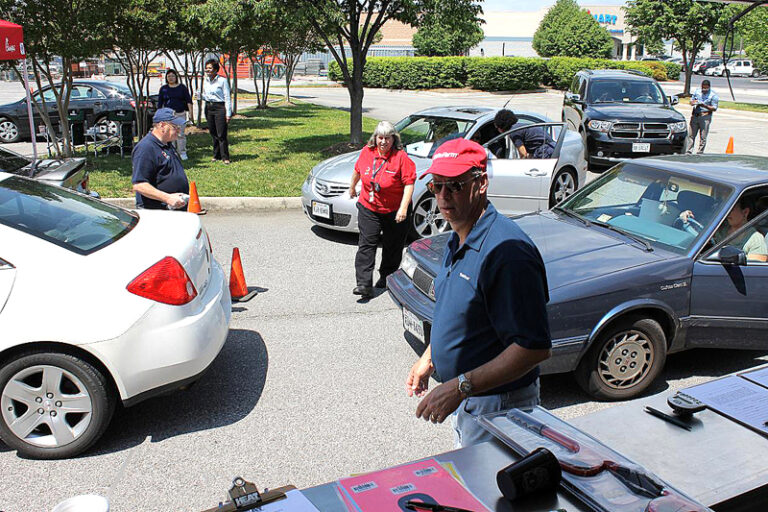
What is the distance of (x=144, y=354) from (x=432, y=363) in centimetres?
198

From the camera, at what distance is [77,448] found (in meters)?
3.90

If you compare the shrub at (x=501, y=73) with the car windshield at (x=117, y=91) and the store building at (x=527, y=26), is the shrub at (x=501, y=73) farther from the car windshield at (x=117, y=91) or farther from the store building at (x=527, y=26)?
the store building at (x=527, y=26)

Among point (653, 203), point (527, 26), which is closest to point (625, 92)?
point (653, 203)

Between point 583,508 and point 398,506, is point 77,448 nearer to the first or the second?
point 398,506

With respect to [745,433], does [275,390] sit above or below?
below

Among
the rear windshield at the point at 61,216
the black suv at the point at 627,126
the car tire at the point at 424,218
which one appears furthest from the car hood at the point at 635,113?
Answer: the rear windshield at the point at 61,216

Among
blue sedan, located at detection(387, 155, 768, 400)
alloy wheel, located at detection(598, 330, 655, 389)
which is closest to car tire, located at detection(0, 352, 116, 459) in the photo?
blue sedan, located at detection(387, 155, 768, 400)

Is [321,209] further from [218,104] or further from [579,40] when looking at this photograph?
[579,40]

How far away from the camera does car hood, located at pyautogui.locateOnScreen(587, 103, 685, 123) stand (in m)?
13.5

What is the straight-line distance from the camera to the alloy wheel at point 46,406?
12.5 ft

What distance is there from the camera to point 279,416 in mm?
4402

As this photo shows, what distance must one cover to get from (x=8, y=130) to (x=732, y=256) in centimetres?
1839

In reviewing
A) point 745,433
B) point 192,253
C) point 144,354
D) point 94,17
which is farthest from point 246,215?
point 745,433

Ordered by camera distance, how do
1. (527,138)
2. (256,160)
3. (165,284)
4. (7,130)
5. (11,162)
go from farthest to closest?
(7,130) < (256,160) < (527,138) < (11,162) < (165,284)
